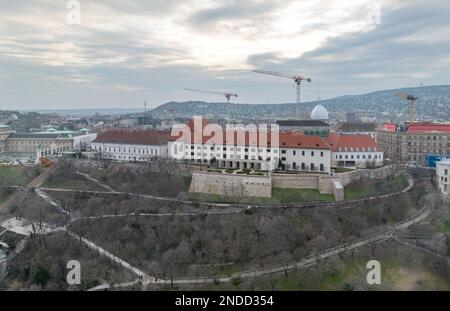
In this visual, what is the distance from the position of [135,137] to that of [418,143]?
52.4 metres

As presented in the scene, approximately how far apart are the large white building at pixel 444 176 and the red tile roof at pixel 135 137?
44.3m

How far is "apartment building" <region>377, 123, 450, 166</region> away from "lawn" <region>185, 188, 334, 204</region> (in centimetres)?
2591

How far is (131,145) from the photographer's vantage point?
2987 inches

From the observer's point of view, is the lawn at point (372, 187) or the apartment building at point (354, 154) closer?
the lawn at point (372, 187)

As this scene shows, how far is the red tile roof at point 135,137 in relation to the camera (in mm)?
73875

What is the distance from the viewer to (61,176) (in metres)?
67.9

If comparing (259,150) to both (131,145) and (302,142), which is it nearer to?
(302,142)

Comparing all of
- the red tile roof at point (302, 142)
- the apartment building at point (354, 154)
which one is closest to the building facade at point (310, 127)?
the apartment building at point (354, 154)

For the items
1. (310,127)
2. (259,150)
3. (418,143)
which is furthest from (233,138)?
(418,143)

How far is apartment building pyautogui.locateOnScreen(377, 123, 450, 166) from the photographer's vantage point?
240 feet

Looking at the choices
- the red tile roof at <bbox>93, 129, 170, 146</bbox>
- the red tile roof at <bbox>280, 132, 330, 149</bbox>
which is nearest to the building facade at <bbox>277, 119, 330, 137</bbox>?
the red tile roof at <bbox>280, 132, 330, 149</bbox>

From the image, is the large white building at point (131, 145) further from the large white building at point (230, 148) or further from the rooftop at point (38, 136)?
the rooftop at point (38, 136)

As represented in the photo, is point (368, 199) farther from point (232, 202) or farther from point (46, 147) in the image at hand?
point (46, 147)

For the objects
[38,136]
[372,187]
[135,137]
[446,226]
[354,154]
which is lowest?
[446,226]
